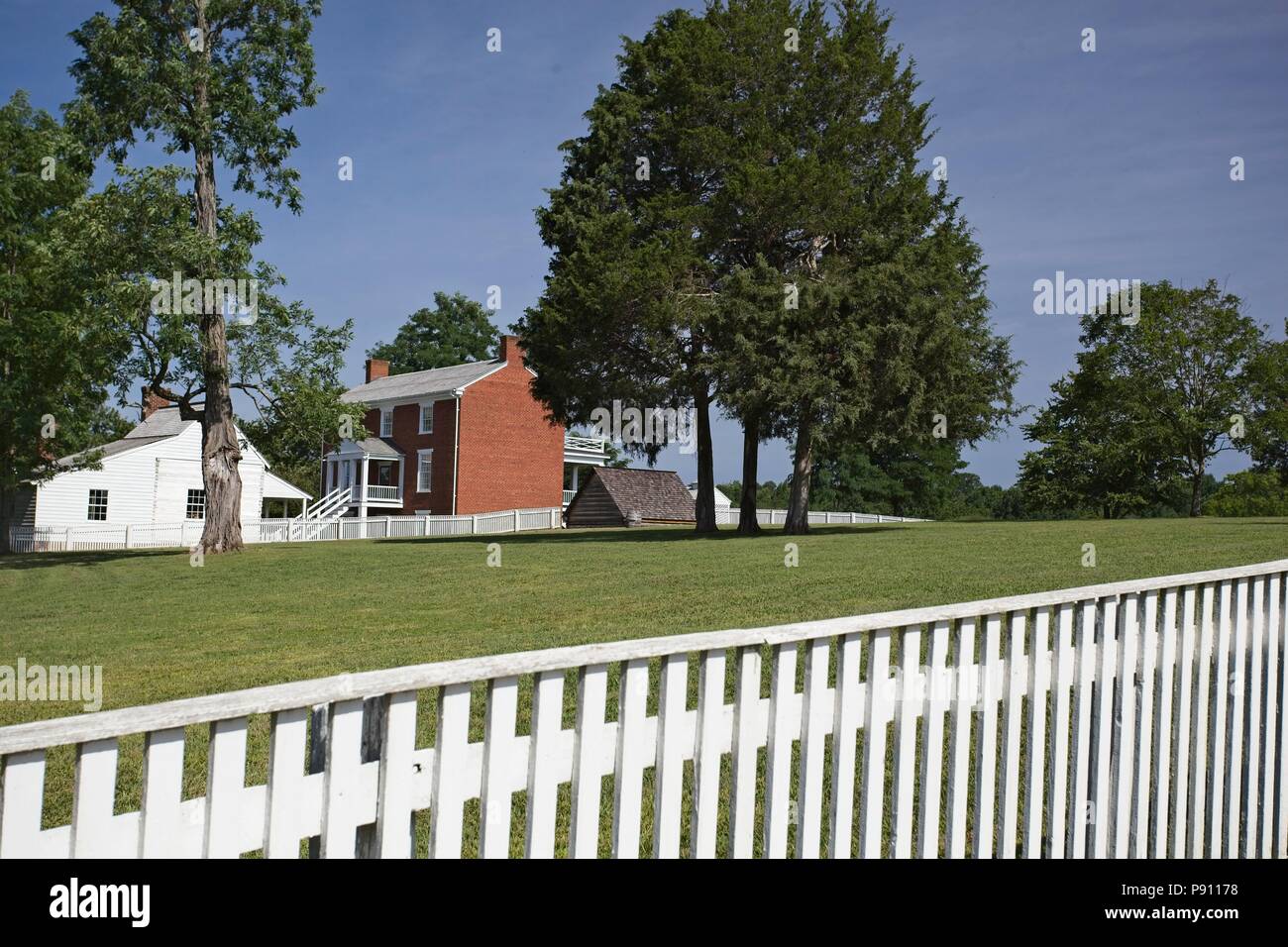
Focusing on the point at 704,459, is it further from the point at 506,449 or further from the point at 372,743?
the point at 372,743

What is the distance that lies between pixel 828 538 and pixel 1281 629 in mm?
19296

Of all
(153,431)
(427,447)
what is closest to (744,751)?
(427,447)

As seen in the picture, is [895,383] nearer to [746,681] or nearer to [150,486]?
[746,681]

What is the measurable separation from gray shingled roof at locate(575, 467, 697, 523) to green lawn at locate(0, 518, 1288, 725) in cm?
2557

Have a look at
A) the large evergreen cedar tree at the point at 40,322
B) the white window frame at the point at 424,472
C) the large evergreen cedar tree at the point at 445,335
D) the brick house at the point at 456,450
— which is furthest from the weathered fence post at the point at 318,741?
the large evergreen cedar tree at the point at 445,335

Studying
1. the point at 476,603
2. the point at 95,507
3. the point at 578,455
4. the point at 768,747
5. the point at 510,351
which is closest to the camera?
the point at 768,747

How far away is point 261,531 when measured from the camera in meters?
40.6

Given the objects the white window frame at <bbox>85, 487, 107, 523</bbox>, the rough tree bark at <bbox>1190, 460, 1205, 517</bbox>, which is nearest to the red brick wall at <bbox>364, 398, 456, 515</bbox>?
the white window frame at <bbox>85, 487, 107, 523</bbox>

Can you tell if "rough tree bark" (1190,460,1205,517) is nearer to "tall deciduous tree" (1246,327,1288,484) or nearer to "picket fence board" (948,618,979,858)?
"tall deciduous tree" (1246,327,1288,484)

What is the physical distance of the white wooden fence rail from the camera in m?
2.19

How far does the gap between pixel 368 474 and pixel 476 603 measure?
134ft
